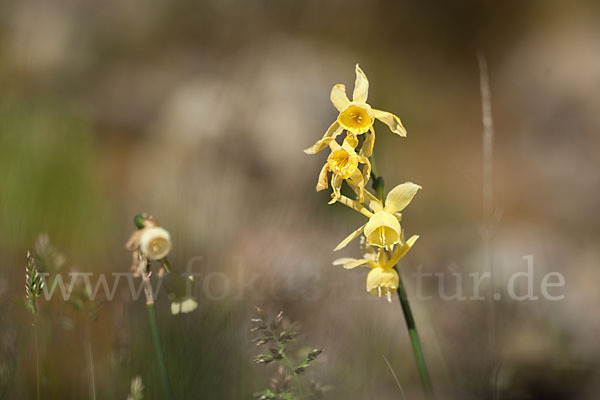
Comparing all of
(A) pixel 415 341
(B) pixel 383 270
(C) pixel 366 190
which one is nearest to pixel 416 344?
(A) pixel 415 341

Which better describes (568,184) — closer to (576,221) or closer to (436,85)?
(576,221)

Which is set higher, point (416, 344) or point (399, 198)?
point (399, 198)

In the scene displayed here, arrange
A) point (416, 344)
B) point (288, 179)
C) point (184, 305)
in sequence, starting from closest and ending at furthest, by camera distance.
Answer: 1. point (416, 344)
2. point (184, 305)
3. point (288, 179)

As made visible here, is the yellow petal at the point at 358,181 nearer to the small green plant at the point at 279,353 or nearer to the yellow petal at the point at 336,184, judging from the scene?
the yellow petal at the point at 336,184

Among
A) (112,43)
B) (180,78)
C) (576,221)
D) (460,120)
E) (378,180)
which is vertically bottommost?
(378,180)

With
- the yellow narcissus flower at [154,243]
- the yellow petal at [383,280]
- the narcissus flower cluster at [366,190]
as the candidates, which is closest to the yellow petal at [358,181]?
the narcissus flower cluster at [366,190]

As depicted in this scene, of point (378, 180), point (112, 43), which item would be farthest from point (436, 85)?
point (378, 180)

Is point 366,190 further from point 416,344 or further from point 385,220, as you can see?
point 416,344

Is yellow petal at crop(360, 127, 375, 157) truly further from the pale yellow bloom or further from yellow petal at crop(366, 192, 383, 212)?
the pale yellow bloom
